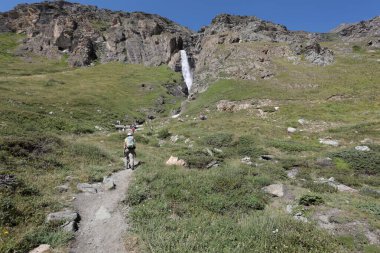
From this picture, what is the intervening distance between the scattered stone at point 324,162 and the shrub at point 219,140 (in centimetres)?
856

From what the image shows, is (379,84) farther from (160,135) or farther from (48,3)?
(48,3)

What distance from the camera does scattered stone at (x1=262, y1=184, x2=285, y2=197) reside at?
48.1ft

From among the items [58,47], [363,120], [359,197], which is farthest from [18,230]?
[58,47]

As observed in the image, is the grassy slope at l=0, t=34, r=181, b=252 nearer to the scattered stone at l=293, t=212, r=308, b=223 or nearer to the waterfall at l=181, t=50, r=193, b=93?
the waterfall at l=181, t=50, r=193, b=93

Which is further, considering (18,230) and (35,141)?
(35,141)

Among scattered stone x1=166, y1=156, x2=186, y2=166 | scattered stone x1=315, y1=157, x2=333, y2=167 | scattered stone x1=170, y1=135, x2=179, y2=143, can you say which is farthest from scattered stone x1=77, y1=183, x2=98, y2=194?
scattered stone x1=170, y1=135, x2=179, y2=143

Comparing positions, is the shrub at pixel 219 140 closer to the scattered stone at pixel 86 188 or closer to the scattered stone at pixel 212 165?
the scattered stone at pixel 212 165

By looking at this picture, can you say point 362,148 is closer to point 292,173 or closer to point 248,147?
point 292,173

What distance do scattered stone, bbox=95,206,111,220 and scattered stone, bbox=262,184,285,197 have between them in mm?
7554

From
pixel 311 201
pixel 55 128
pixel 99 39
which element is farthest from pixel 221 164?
pixel 99 39

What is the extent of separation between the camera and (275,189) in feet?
49.4

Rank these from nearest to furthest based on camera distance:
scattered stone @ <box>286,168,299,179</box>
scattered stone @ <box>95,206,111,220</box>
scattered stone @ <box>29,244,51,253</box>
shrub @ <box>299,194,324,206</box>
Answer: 1. scattered stone @ <box>29,244,51,253</box>
2. scattered stone @ <box>95,206,111,220</box>
3. shrub @ <box>299,194,324,206</box>
4. scattered stone @ <box>286,168,299,179</box>

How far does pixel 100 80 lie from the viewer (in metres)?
75.8

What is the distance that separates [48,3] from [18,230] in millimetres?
149416
